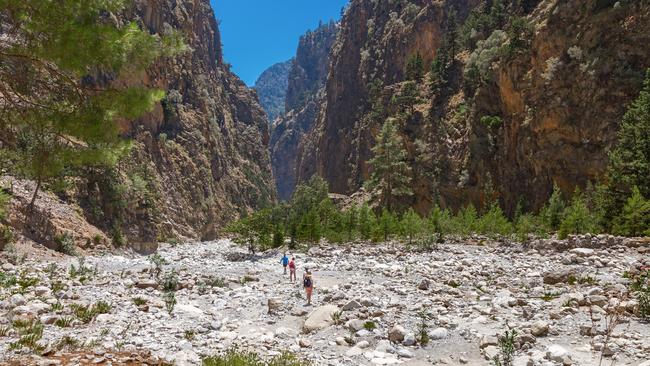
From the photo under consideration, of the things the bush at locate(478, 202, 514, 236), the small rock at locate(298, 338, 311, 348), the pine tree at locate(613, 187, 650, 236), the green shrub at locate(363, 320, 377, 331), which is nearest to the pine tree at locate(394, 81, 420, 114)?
the bush at locate(478, 202, 514, 236)

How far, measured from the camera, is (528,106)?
43656 mm

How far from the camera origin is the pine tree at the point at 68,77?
7801 mm

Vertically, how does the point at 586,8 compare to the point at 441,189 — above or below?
above

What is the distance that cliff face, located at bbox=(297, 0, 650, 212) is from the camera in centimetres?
3653

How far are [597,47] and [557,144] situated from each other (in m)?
9.00

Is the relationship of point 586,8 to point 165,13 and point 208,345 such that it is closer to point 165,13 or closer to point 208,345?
point 208,345

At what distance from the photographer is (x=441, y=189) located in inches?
2085

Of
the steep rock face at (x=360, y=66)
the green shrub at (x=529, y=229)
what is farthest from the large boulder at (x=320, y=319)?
the steep rock face at (x=360, y=66)

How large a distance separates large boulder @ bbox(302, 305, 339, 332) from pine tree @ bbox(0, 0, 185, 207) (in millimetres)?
6028

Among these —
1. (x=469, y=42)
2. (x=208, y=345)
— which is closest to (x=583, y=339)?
(x=208, y=345)

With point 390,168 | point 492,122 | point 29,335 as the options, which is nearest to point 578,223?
point 492,122

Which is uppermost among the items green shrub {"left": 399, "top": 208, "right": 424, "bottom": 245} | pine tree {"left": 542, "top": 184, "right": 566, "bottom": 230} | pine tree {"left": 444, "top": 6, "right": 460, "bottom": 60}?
pine tree {"left": 444, "top": 6, "right": 460, "bottom": 60}

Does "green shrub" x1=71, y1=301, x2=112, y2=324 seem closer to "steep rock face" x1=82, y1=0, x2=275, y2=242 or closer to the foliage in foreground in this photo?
the foliage in foreground

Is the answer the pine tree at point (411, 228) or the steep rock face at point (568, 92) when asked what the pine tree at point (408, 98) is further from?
the pine tree at point (411, 228)
